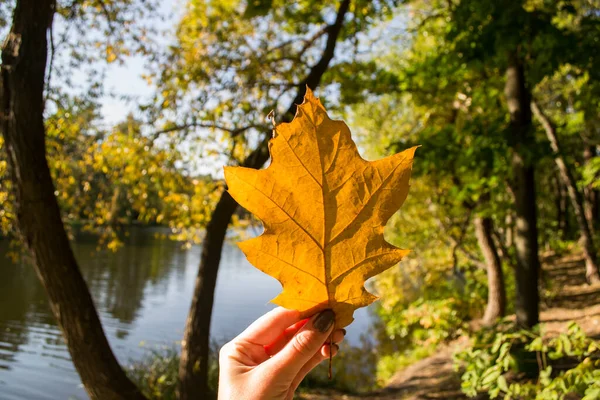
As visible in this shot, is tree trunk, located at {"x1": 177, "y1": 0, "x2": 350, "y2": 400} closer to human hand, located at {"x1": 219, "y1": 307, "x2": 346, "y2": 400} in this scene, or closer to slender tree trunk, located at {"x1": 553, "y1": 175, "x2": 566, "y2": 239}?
human hand, located at {"x1": 219, "y1": 307, "x2": 346, "y2": 400}

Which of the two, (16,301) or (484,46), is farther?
(16,301)

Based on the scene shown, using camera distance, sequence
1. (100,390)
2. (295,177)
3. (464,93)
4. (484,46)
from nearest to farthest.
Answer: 1. (295,177)
2. (100,390)
3. (484,46)
4. (464,93)

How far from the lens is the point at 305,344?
40.1 inches

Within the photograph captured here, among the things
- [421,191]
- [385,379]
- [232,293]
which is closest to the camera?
[385,379]

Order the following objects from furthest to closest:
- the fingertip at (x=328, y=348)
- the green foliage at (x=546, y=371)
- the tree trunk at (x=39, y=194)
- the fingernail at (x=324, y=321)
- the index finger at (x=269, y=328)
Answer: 1. the tree trunk at (x=39, y=194)
2. the green foliage at (x=546, y=371)
3. the index finger at (x=269, y=328)
4. the fingertip at (x=328, y=348)
5. the fingernail at (x=324, y=321)

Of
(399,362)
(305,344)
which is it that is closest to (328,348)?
(305,344)

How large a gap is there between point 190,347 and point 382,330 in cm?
1042

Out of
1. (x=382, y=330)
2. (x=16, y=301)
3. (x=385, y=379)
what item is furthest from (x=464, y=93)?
(x=16, y=301)

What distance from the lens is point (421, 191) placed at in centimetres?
1061

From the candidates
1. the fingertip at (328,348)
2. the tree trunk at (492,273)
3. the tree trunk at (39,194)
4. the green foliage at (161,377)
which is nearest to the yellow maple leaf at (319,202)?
the fingertip at (328,348)

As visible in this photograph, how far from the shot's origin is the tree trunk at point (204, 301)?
5676 mm

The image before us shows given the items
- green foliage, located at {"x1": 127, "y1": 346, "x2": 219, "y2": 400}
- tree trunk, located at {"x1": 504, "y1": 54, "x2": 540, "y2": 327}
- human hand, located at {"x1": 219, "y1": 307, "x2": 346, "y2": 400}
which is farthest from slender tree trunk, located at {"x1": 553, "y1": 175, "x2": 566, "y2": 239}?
human hand, located at {"x1": 219, "y1": 307, "x2": 346, "y2": 400}

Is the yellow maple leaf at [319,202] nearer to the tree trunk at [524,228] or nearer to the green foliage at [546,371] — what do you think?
the green foliage at [546,371]

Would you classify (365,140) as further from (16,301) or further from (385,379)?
(16,301)
